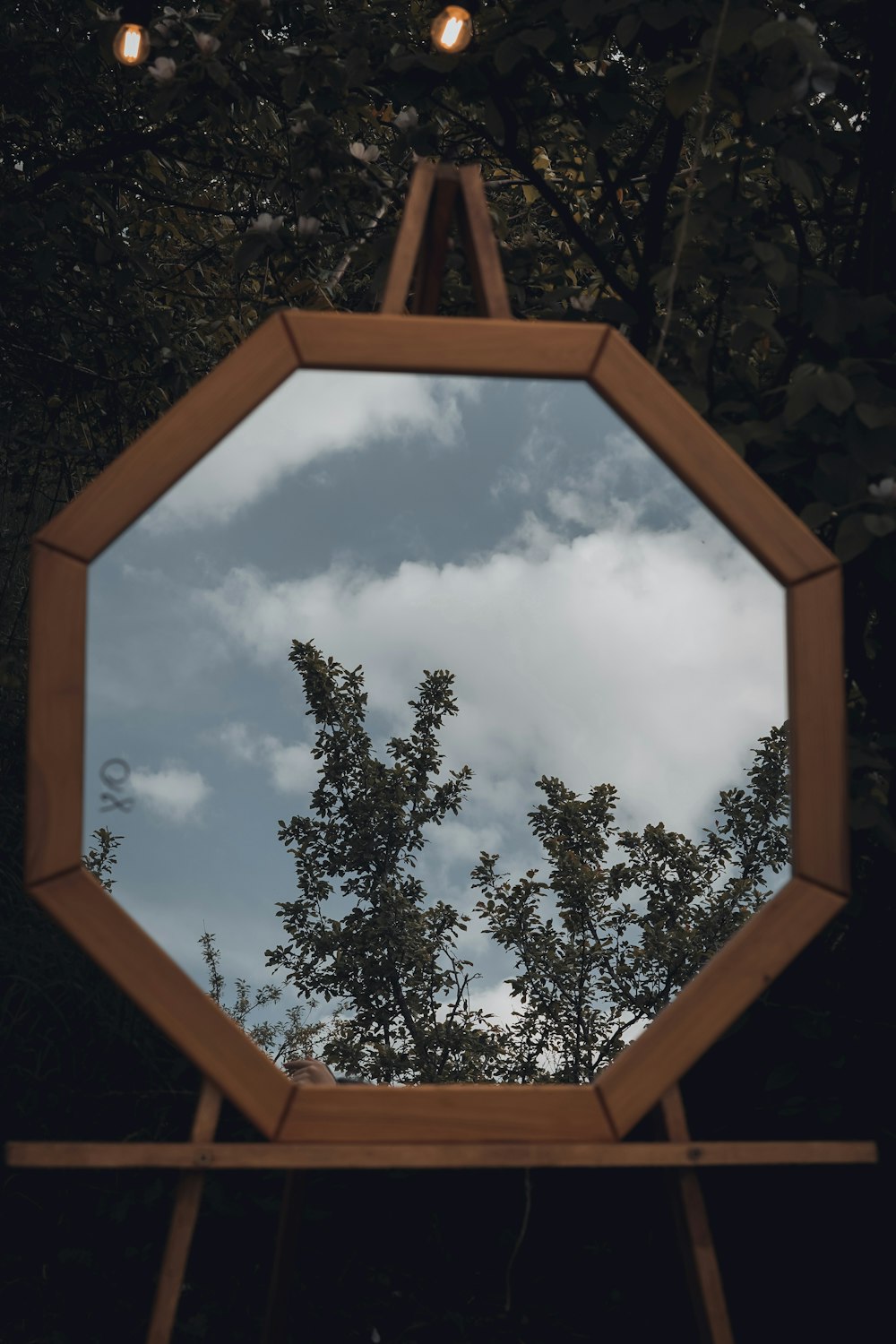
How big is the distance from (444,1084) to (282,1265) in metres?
0.62

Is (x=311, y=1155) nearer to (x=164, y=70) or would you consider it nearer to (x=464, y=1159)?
(x=464, y=1159)

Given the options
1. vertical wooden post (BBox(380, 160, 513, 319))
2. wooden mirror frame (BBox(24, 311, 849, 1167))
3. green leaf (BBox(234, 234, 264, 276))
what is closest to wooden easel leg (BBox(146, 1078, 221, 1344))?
wooden mirror frame (BBox(24, 311, 849, 1167))

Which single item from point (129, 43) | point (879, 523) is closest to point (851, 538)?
point (879, 523)

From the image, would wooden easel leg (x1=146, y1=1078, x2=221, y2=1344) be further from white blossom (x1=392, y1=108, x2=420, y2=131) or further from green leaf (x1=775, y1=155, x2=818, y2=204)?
white blossom (x1=392, y1=108, x2=420, y2=131)

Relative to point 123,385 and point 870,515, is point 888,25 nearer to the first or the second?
point 870,515

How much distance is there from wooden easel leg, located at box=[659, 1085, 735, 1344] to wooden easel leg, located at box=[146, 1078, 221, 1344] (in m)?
0.60

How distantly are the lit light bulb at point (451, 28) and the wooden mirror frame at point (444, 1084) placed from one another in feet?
3.62

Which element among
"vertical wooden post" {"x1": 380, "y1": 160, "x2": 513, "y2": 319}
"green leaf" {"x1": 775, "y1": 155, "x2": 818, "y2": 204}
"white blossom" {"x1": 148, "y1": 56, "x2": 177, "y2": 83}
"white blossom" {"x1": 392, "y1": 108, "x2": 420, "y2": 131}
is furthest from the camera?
"white blossom" {"x1": 392, "y1": 108, "x2": 420, "y2": 131}

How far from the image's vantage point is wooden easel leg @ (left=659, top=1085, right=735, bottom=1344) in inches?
62.9

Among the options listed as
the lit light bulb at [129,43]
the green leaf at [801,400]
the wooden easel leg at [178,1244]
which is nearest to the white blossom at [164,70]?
the lit light bulb at [129,43]

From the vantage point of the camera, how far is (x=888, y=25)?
276cm

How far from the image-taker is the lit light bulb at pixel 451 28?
2.42 meters

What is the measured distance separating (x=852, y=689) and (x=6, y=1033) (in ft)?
7.17

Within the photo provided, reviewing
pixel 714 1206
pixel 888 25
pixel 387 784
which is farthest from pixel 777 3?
pixel 714 1206
